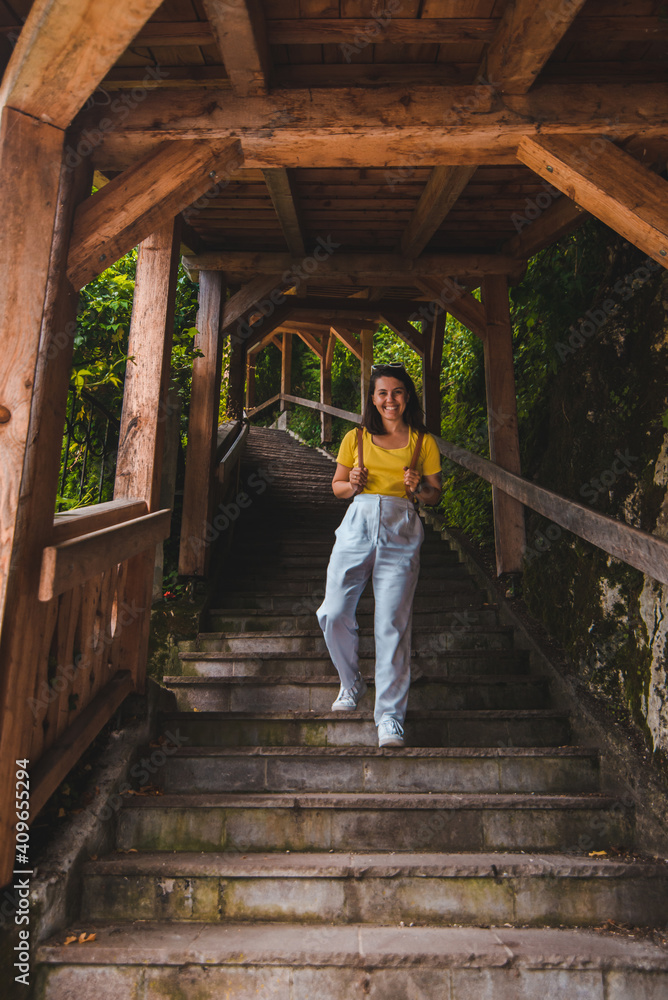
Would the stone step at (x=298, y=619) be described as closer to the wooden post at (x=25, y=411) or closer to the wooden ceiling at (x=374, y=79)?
the wooden post at (x=25, y=411)

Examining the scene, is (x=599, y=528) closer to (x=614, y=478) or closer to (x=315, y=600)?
(x=614, y=478)

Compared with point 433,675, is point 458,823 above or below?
below

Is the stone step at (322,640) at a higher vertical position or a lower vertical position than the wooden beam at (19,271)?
lower

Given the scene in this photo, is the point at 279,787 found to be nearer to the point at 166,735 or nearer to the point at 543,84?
the point at 166,735

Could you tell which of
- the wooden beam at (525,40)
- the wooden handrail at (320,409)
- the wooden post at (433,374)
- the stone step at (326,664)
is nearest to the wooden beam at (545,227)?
the wooden beam at (525,40)

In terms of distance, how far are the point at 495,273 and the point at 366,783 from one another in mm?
3675

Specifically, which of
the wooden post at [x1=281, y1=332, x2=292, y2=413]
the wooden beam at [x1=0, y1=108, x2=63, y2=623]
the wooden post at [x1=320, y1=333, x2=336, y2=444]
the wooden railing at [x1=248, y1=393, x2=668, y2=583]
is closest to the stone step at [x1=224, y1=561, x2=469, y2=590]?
the wooden railing at [x1=248, y1=393, x2=668, y2=583]

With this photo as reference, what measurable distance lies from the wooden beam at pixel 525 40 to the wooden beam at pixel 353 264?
89.5 inches

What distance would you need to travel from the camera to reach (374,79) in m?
2.74

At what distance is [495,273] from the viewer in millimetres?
4777

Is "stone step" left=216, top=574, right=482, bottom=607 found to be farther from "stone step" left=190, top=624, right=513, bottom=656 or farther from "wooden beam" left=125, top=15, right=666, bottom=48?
"wooden beam" left=125, top=15, right=666, bottom=48

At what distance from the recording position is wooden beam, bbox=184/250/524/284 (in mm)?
4859

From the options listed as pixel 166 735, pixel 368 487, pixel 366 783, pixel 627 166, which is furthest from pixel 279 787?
pixel 627 166

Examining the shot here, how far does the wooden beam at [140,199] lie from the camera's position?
2.28 m
